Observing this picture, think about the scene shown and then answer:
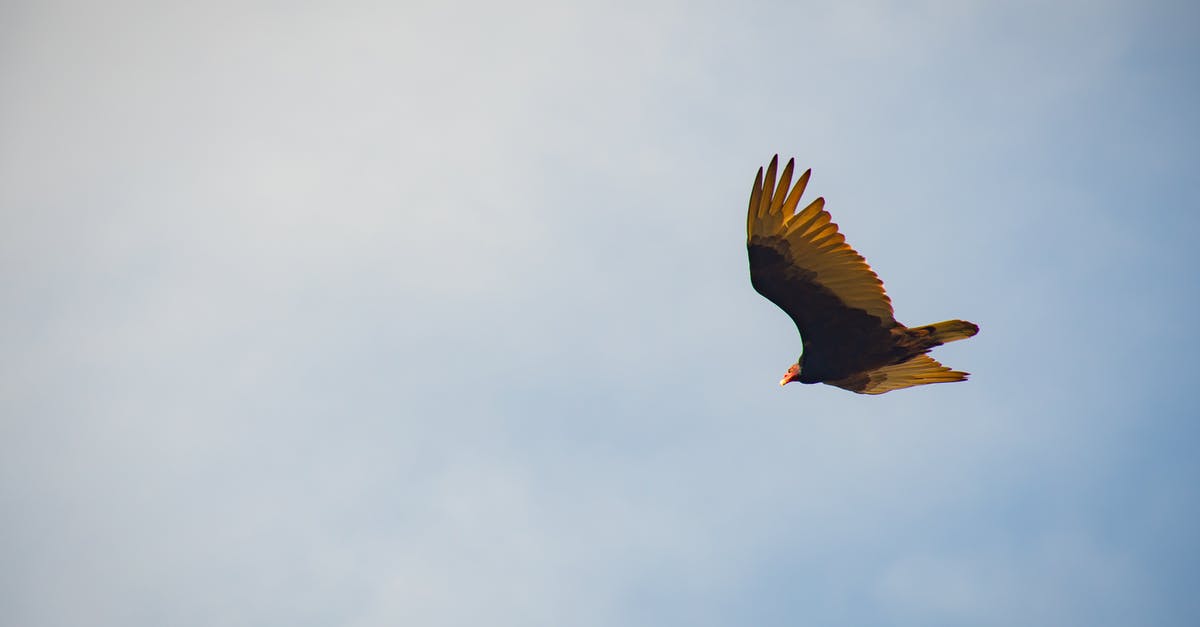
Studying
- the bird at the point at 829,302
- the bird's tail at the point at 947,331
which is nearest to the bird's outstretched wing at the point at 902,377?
the bird at the point at 829,302

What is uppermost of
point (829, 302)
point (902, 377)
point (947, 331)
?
point (829, 302)

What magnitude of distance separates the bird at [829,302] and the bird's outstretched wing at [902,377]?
0.02 metres

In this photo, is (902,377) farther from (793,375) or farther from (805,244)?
(805,244)

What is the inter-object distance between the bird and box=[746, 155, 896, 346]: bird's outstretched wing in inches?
0.5

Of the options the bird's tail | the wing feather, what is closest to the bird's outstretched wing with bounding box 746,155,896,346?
the wing feather

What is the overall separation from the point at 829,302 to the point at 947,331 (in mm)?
1697

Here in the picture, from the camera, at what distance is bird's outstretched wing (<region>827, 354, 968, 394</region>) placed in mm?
14570

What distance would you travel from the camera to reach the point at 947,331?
13.3 meters

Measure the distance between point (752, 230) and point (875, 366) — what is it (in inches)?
136

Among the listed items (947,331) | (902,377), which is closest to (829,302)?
(947,331)

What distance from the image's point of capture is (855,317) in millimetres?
13648

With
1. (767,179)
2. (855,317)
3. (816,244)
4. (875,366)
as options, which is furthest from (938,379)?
(767,179)

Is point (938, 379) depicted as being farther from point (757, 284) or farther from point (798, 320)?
point (757, 284)

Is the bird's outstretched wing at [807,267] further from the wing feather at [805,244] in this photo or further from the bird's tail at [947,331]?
the bird's tail at [947,331]
